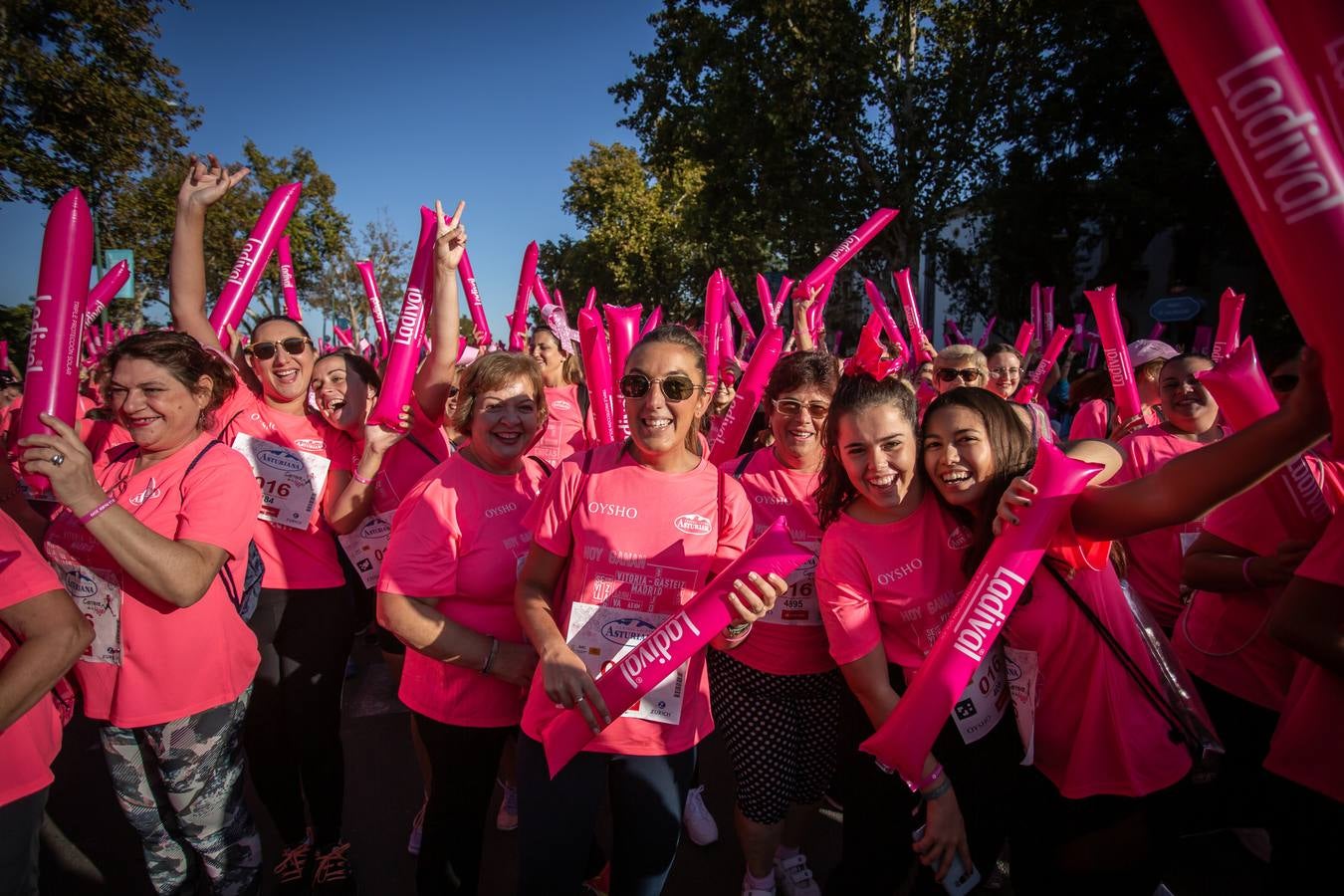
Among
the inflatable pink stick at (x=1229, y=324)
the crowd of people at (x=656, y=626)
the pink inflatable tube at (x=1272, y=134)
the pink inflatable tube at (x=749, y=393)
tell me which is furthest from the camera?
the inflatable pink stick at (x=1229, y=324)

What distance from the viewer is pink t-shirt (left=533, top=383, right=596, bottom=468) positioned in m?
4.34

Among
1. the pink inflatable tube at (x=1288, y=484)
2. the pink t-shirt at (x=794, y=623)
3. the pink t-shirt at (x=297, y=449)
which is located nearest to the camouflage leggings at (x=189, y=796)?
the pink t-shirt at (x=297, y=449)

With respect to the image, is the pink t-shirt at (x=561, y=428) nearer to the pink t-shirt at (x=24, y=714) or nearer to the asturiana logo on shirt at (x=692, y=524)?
the asturiana logo on shirt at (x=692, y=524)

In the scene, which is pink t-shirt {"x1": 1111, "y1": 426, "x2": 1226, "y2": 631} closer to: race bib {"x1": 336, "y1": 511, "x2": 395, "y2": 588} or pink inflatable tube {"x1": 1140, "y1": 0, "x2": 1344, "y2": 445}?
pink inflatable tube {"x1": 1140, "y1": 0, "x2": 1344, "y2": 445}

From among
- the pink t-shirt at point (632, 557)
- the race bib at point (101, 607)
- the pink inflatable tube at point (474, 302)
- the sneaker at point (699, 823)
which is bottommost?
the sneaker at point (699, 823)

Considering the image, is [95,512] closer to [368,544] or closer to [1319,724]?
[368,544]

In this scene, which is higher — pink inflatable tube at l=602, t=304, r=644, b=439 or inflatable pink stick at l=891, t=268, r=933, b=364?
pink inflatable tube at l=602, t=304, r=644, b=439

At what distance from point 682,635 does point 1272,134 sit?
4.66ft

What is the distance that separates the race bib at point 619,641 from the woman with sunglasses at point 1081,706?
3.15 ft

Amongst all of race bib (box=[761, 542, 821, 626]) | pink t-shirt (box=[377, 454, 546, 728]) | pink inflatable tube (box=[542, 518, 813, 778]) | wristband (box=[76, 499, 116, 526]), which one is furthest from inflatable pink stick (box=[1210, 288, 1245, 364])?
wristband (box=[76, 499, 116, 526])

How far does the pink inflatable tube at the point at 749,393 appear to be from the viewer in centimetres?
272

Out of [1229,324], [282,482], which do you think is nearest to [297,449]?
[282,482]

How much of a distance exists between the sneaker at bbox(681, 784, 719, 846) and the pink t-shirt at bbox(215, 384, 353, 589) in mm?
1923

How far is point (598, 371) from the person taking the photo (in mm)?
2898
